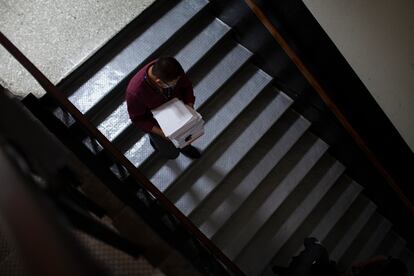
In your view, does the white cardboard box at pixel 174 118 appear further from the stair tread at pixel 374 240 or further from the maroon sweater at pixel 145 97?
the stair tread at pixel 374 240

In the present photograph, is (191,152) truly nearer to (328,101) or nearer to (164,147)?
(164,147)

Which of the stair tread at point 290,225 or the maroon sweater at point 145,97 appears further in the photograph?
the stair tread at point 290,225

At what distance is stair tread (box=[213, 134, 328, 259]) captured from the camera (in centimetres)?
447

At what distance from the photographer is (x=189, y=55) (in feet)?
14.2

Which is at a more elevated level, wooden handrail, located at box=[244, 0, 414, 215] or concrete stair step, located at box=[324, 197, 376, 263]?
wooden handrail, located at box=[244, 0, 414, 215]

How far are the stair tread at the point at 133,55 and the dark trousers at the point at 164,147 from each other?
64 centimetres

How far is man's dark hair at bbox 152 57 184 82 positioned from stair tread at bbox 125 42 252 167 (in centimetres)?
137

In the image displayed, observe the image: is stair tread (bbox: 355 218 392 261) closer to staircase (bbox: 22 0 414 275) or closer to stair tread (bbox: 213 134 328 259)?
staircase (bbox: 22 0 414 275)

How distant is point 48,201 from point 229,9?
11.9 ft

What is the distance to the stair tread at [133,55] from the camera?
3828mm

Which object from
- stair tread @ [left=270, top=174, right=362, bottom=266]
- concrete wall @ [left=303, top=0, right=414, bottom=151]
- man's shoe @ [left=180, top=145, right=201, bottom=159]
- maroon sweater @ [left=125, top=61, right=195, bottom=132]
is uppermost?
concrete wall @ [left=303, top=0, right=414, bottom=151]

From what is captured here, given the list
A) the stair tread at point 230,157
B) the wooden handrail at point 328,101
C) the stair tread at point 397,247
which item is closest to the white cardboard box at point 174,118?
the stair tread at point 230,157

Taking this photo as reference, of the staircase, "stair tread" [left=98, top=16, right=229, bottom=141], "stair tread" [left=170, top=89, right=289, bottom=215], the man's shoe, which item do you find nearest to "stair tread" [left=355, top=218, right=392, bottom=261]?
the staircase

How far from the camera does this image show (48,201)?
1.18m
